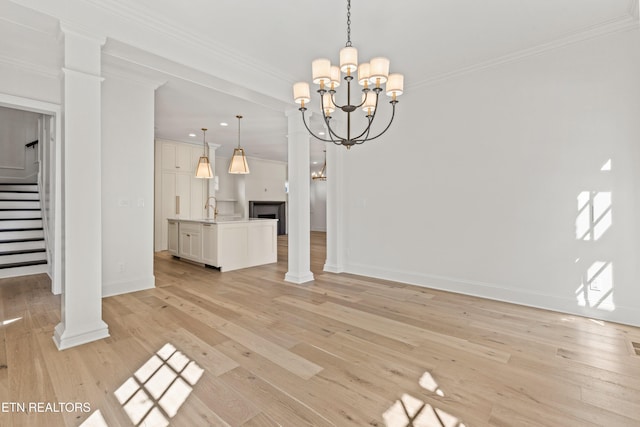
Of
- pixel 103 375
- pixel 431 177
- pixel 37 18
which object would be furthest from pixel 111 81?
pixel 431 177

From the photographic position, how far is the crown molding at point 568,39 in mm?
2723

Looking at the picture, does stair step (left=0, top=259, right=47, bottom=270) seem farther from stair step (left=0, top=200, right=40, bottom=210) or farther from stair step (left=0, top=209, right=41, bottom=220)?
stair step (left=0, top=200, right=40, bottom=210)

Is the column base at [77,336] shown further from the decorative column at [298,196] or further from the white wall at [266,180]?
the white wall at [266,180]

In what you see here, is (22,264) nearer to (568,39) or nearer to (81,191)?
(81,191)

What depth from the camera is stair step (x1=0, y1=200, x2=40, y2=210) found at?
5559mm

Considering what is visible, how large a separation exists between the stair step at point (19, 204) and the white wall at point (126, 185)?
11.4 feet

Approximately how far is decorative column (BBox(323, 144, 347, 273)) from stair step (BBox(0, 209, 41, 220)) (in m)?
5.38

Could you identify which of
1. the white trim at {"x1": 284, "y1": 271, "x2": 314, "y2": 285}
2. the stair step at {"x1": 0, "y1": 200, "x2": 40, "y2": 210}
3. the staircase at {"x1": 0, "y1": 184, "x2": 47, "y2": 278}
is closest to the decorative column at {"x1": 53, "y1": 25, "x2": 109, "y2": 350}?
the white trim at {"x1": 284, "y1": 271, "x2": 314, "y2": 285}

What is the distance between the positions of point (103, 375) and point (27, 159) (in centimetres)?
814

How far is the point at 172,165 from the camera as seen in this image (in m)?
7.09

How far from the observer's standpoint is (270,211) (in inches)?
424

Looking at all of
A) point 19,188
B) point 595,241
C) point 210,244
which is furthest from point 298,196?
point 19,188

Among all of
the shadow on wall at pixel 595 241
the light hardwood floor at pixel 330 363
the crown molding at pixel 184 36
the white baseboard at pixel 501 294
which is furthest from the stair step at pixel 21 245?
the shadow on wall at pixel 595 241

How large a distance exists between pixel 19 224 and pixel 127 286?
10.7ft
